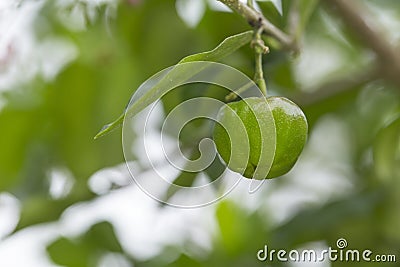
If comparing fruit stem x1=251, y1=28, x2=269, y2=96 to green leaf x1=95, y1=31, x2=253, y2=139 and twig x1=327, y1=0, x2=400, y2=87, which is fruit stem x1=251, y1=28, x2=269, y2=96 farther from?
twig x1=327, y1=0, x2=400, y2=87

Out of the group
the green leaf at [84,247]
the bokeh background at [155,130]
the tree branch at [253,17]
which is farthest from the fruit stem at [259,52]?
the green leaf at [84,247]

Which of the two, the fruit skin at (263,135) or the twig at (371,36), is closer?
the fruit skin at (263,135)

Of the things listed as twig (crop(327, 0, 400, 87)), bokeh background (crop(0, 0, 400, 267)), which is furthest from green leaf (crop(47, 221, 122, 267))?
twig (crop(327, 0, 400, 87))

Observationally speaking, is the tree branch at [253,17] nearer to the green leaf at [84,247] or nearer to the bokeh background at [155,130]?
the bokeh background at [155,130]

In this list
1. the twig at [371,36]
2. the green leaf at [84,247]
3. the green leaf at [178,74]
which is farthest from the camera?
the green leaf at [84,247]

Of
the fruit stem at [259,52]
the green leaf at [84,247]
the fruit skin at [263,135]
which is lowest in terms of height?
the fruit skin at [263,135]

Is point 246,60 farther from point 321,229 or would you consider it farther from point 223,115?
point 223,115

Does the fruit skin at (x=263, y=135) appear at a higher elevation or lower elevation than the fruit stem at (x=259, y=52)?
lower

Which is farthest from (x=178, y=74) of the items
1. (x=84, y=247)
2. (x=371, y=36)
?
(x=84, y=247)

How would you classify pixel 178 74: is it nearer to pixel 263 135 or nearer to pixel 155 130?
pixel 263 135
